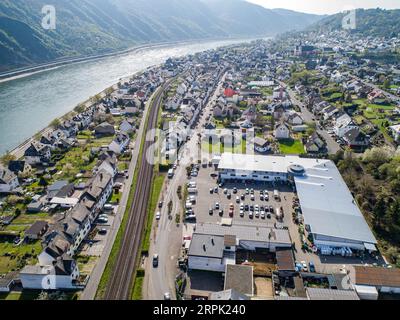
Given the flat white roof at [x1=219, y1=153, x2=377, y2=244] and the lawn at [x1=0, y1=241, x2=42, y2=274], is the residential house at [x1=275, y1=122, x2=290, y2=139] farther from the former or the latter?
the lawn at [x1=0, y1=241, x2=42, y2=274]

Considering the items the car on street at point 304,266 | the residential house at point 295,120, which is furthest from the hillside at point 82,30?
the car on street at point 304,266

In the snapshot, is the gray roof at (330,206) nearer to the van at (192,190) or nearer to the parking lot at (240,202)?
the parking lot at (240,202)

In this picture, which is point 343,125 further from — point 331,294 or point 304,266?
point 331,294

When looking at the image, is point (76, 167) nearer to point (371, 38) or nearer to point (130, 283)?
point (130, 283)

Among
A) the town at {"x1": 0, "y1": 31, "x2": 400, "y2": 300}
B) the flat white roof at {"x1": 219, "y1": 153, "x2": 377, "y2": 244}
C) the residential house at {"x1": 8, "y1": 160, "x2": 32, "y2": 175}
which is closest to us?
the town at {"x1": 0, "y1": 31, "x2": 400, "y2": 300}

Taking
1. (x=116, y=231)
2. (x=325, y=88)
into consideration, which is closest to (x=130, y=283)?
(x=116, y=231)

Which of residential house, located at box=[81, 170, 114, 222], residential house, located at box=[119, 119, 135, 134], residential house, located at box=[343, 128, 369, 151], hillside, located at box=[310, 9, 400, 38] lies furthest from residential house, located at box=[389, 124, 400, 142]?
Result: hillside, located at box=[310, 9, 400, 38]
